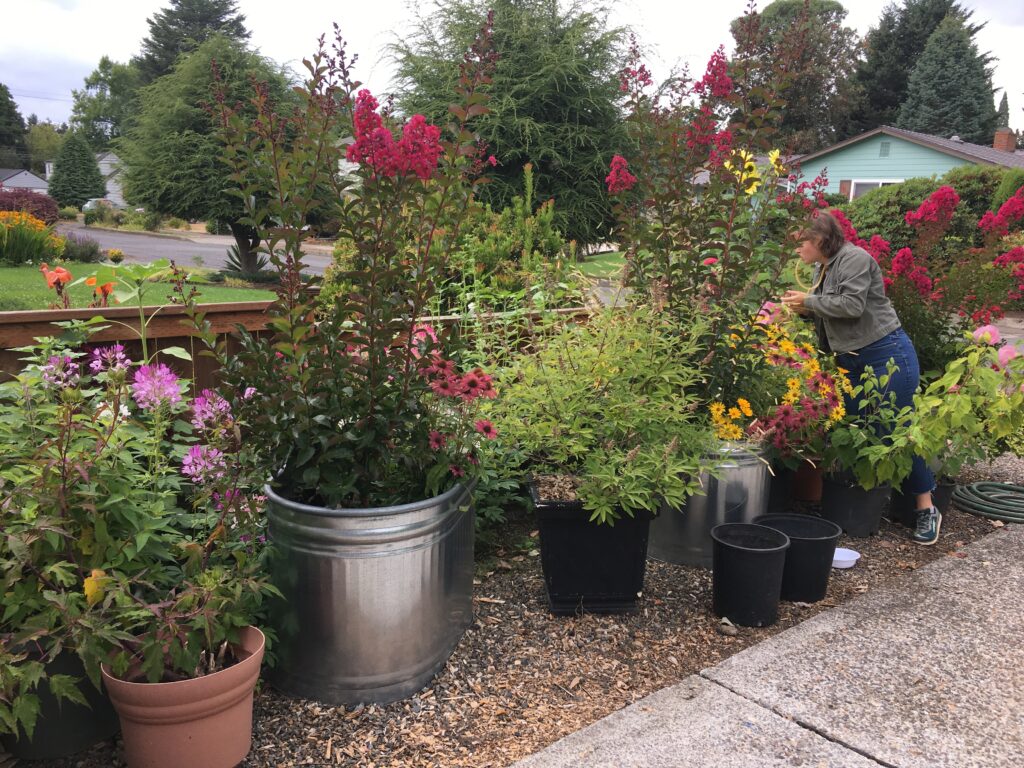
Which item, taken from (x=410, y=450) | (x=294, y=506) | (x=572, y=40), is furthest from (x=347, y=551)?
(x=572, y=40)

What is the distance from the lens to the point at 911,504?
390cm

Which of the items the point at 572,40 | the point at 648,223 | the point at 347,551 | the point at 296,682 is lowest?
the point at 296,682

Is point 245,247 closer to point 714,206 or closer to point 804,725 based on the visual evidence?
point 714,206

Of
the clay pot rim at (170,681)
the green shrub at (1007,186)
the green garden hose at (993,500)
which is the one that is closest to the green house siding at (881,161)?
the green shrub at (1007,186)

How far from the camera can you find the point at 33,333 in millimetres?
2973

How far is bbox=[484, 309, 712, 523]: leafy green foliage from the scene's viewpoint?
2.67m

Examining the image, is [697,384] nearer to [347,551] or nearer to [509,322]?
[509,322]

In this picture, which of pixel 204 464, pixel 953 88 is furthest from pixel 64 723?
pixel 953 88

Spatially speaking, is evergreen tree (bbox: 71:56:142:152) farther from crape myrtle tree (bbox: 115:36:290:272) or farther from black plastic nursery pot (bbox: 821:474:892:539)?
black plastic nursery pot (bbox: 821:474:892:539)

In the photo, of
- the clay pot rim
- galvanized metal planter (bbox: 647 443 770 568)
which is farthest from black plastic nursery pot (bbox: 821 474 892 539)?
the clay pot rim

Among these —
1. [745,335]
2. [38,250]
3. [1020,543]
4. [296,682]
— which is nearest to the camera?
[296,682]

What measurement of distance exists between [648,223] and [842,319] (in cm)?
117

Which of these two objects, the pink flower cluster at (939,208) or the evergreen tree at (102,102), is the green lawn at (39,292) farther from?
the evergreen tree at (102,102)

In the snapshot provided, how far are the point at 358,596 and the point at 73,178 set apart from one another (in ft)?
170
